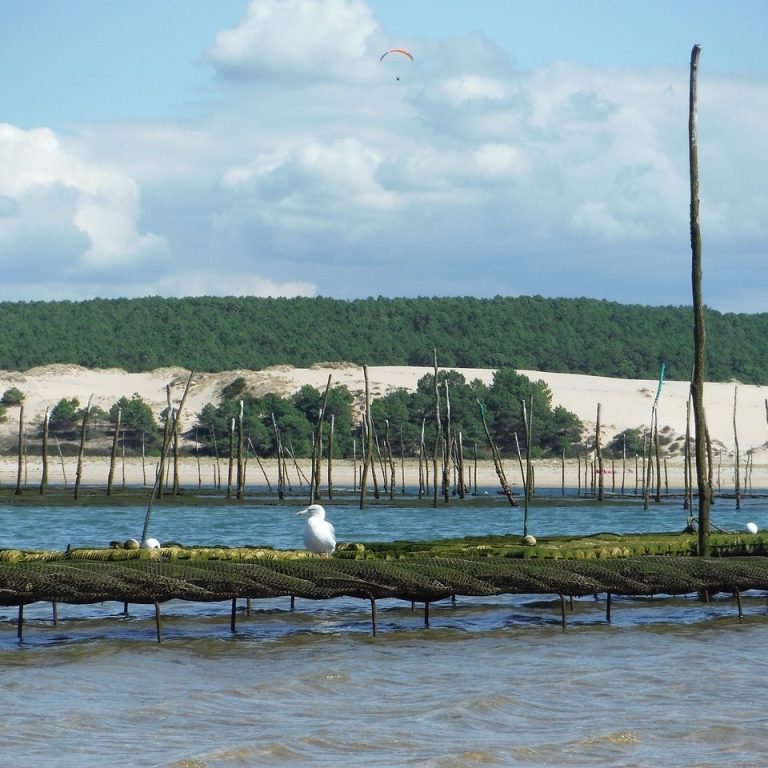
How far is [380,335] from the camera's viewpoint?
6250 inches

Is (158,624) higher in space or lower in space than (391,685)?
higher

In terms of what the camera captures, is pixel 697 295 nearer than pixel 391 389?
Yes

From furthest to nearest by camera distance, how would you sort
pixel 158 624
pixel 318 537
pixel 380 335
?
pixel 380 335
pixel 318 537
pixel 158 624

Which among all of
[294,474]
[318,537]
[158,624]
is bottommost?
[158,624]

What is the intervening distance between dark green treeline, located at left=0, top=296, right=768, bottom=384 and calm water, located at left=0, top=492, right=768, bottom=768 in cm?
11609

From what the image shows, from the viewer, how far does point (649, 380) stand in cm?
14062

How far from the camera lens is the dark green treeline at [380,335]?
5773 inches

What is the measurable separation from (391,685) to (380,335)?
473 ft

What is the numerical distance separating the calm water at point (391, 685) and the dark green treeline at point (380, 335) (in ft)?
381

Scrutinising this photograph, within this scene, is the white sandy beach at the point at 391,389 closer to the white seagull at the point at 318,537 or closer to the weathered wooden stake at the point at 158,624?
the white seagull at the point at 318,537

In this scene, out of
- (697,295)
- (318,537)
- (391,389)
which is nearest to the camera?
(318,537)

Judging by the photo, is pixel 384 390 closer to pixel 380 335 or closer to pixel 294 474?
pixel 294 474

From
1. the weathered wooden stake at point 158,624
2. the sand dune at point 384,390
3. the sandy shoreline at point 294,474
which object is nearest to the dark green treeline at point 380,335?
the sand dune at point 384,390

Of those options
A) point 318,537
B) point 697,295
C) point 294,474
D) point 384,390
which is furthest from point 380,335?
point 318,537
